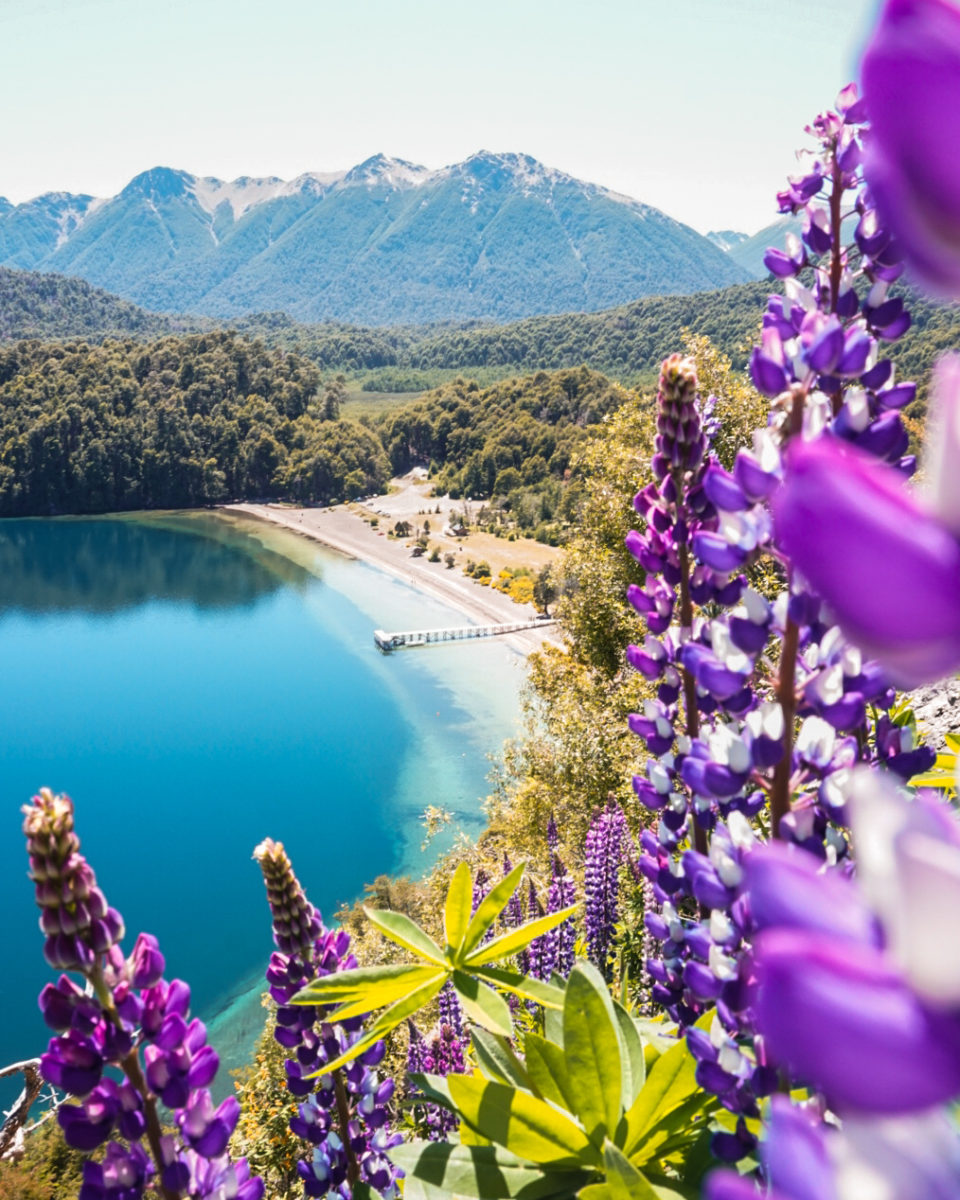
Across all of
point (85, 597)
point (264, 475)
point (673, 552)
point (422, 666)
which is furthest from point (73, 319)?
point (673, 552)

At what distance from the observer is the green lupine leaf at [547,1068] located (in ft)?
5.37

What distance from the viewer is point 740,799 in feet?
5.29

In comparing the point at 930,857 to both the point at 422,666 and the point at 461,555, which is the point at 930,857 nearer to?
the point at 422,666

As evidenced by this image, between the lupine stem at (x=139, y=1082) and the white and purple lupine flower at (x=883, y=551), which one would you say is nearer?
the white and purple lupine flower at (x=883, y=551)

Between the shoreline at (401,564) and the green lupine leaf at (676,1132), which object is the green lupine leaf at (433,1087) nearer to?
the green lupine leaf at (676,1132)

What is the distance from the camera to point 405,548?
206 feet

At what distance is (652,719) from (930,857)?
160cm

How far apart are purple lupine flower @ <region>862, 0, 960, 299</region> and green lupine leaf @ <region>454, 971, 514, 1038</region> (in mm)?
1480

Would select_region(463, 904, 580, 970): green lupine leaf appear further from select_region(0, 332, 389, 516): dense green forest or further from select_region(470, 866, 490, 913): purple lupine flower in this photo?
select_region(0, 332, 389, 516): dense green forest

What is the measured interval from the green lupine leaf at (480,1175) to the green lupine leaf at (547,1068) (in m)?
0.14

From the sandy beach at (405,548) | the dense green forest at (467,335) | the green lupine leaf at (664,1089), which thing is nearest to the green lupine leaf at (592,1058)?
the green lupine leaf at (664,1089)

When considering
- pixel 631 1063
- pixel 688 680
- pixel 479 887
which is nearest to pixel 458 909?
pixel 631 1063

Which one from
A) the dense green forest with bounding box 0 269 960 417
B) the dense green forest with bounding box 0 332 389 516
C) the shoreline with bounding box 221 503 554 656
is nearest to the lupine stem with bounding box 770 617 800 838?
the shoreline with bounding box 221 503 554 656

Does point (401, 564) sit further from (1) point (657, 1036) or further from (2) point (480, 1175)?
(2) point (480, 1175)
